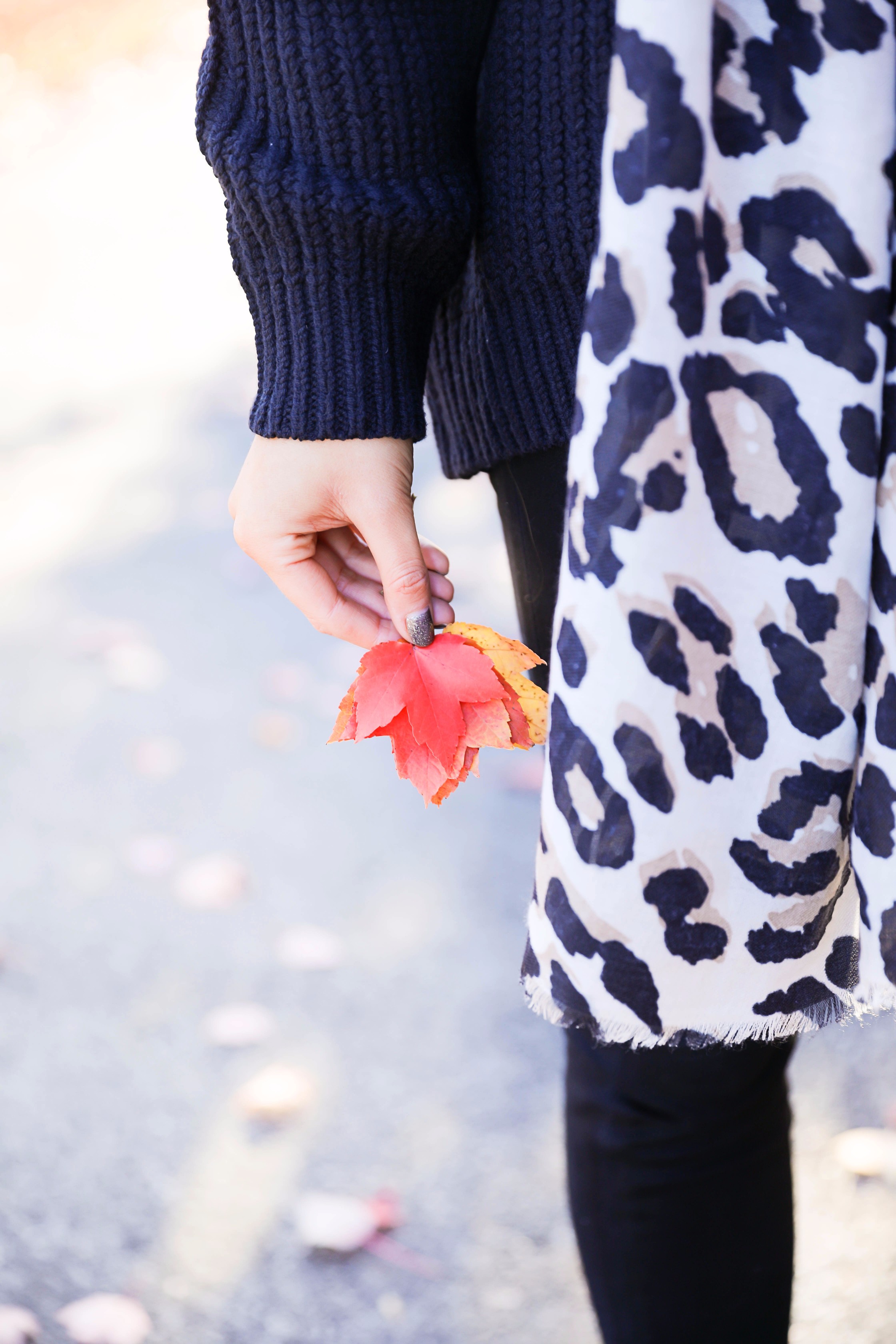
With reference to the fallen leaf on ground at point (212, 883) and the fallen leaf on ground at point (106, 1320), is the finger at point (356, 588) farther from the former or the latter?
the fallen leaf on ground at point (212, 883)

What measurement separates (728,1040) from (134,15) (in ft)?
21.1

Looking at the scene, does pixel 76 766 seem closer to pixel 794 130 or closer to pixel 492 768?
pixel 492 768

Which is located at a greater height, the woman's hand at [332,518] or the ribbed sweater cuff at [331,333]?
the ribbed sweater cuff at [331,333]

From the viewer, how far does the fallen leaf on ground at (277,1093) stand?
4.67 ft

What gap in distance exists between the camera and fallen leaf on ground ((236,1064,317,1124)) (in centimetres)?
142

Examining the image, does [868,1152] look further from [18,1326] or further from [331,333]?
[331,333]

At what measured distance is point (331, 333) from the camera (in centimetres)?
65

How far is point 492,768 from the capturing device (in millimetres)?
2039

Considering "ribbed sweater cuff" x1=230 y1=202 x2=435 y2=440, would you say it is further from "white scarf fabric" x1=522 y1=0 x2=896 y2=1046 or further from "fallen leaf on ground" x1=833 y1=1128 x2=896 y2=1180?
"fallen leaf on ground" x1=833 y1=1128 x2=896 y2=1180

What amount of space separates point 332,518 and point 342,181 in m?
0.20

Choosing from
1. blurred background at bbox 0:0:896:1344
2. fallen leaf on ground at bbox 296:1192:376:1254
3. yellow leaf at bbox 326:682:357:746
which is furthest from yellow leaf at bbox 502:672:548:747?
fallen leaf on ground at bbox 296:1192:376:1254

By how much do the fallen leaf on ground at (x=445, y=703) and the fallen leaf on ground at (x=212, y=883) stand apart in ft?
3.69

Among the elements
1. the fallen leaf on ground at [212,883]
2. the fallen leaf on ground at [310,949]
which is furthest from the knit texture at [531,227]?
the fallen leaf on ground at [212,883]

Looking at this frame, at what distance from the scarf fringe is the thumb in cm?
25
